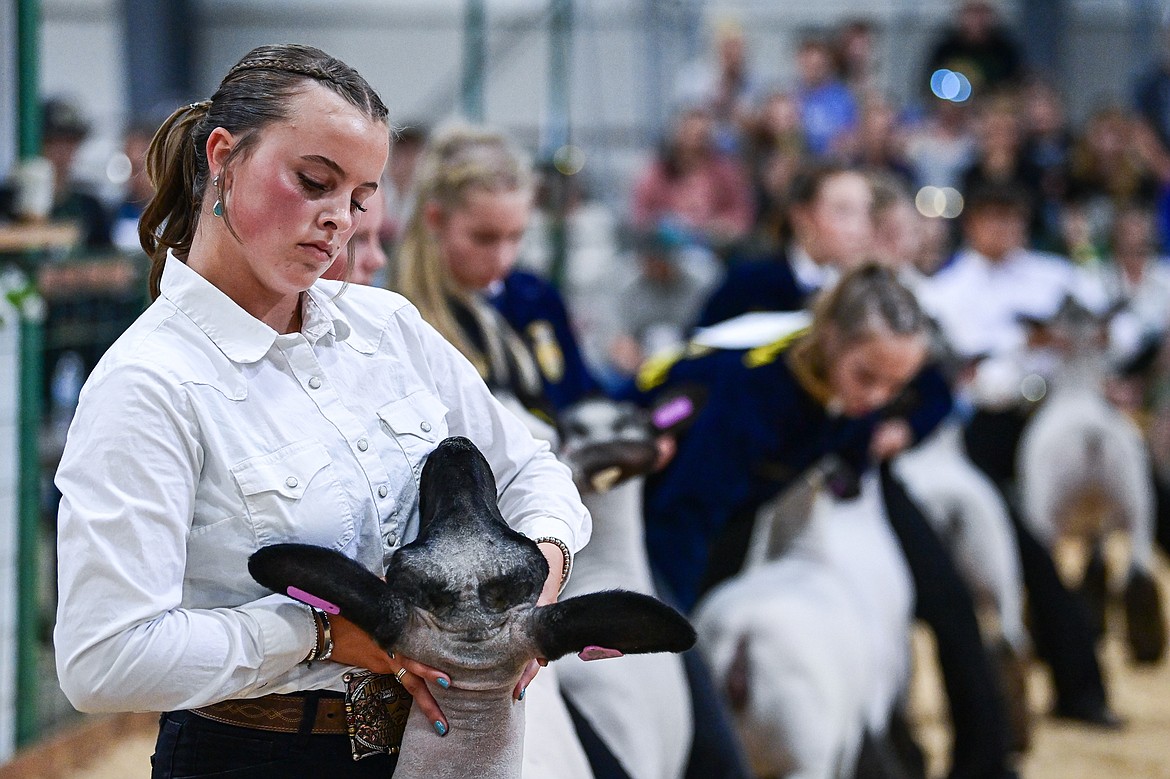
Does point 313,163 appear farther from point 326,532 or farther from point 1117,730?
point 1117,730

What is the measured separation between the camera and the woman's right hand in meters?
1.39

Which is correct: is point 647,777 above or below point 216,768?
below

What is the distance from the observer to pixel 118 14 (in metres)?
13.5

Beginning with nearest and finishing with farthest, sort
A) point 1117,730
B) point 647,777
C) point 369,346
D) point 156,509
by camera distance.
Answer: point 156,509
point 369,346
point 647,777
point 1117,730

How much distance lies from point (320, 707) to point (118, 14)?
13.3m

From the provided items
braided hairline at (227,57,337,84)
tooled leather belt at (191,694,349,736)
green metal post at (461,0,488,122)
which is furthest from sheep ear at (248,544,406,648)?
green metal post at (461,0,488,122)

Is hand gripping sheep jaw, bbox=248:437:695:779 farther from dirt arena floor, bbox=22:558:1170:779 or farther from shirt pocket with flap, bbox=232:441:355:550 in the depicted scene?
dirt arena floor, bbox=22:558:1170:779

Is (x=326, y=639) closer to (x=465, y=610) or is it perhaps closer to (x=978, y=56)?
(x=465, y=610)

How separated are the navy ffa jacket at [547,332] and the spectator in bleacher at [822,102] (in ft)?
17.7

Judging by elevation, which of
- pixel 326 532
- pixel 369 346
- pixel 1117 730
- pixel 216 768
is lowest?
pixel 1117 730

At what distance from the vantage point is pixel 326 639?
4.54ft

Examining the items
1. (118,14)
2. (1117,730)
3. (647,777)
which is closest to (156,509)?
(647,777)

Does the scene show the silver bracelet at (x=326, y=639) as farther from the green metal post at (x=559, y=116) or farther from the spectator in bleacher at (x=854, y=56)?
the spectator in bleacher at (x=854, y=56)

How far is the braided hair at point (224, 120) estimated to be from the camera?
1.38 m
